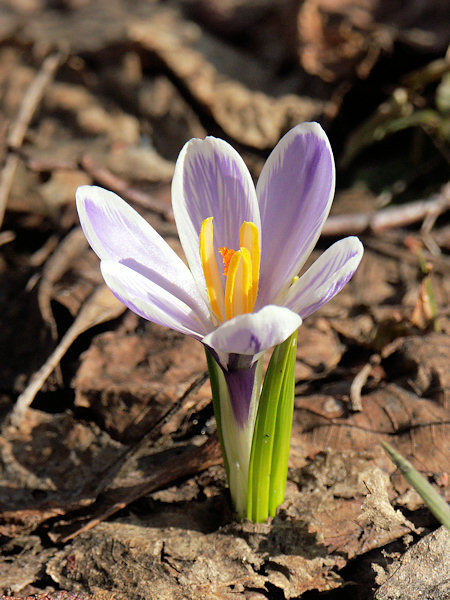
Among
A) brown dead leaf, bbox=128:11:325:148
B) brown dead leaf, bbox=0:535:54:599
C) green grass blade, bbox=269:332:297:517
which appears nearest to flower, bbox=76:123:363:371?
green grass blade, bbox=269:332:297:517

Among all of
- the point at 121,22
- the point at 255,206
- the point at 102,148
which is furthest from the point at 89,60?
the point at 255,206

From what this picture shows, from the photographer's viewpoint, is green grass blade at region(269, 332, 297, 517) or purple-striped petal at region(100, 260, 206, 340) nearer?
purple-striped petal at region(100, 260, 206, 340)

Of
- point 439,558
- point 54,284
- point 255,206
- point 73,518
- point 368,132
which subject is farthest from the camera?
point 368,132

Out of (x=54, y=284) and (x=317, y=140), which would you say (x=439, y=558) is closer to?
(x=317, y=140)

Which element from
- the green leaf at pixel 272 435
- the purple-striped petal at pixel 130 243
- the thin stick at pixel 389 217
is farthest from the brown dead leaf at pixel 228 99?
the green leaf at pixel 272 435

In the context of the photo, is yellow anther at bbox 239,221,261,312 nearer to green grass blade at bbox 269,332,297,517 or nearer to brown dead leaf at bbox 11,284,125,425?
green grass blade at bbox 269,332,297,517

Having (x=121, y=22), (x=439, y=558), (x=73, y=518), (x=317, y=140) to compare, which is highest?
(x=317, y=140)
